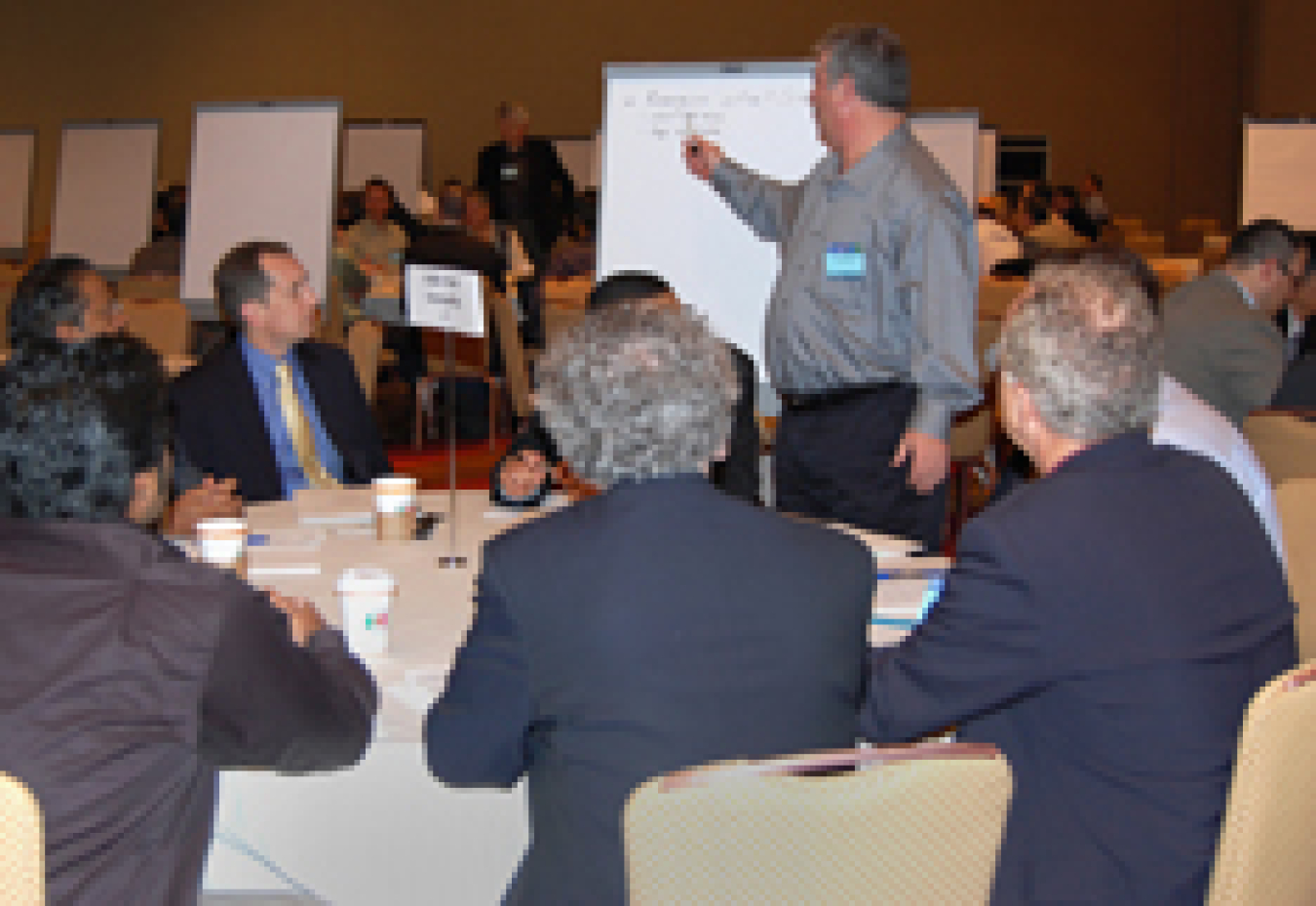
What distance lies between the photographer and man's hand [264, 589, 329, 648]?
189 cm

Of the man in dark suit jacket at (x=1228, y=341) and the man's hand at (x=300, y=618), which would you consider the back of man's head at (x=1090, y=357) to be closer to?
the man's hand at (x=300, y=618)

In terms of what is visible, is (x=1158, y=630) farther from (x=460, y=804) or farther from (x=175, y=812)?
(x=175, y=812)

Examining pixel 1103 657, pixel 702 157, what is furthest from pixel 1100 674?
pixel 702 157

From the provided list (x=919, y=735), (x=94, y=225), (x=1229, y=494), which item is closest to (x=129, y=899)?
(x=919, y=735)

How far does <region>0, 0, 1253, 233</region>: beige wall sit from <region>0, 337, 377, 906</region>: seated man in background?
14.3 metres

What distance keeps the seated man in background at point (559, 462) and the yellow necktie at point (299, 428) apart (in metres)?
0.63

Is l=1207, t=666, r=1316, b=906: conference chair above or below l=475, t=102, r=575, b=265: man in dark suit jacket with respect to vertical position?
below

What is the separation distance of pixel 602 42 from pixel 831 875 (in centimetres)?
1541

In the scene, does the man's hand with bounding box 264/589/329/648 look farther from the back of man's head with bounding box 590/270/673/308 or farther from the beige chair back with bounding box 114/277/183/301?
the beige chair back with bounding box 114/277/183/301

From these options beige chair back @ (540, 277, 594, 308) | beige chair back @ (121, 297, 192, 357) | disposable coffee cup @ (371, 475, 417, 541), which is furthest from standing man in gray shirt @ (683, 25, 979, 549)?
beige chair back @ (540, 277, 594, 308)

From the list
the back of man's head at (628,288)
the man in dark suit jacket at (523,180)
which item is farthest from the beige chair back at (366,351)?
the man in dark suit jacket at (523,180)

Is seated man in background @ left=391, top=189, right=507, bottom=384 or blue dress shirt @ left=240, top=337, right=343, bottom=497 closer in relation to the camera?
blue dress shirt @ left=240, top=337, right=343, bottom=497

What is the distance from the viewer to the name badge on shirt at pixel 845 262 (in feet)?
11.7

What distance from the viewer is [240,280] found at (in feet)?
12.5
